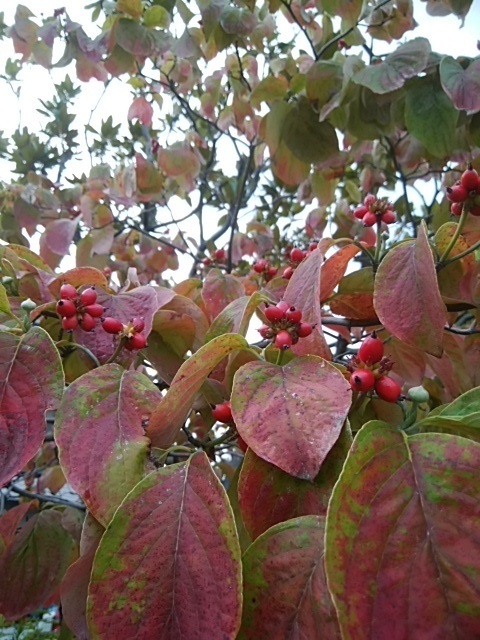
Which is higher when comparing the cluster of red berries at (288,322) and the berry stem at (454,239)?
the berry stem at (454,239)

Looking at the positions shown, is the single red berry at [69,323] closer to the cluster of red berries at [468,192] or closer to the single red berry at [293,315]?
the single red berry at [293,315]

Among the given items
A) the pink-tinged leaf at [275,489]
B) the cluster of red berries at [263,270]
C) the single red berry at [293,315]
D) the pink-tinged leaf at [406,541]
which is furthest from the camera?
the cluster of red berries at [263,270]

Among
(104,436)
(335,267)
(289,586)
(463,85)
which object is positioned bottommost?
(289,586)

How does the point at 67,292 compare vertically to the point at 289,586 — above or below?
above

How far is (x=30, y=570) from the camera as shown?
837 mm

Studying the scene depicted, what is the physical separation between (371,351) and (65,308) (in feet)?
1.12

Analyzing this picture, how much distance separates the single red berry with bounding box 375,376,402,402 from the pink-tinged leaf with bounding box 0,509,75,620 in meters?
0.69

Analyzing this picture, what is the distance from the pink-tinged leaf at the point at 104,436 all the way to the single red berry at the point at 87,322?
0.40ft

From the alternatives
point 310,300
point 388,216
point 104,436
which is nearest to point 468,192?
point 388,216

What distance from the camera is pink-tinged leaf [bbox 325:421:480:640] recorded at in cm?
28

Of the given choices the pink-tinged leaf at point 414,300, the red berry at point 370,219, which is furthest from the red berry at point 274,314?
the red berry at point 370,219

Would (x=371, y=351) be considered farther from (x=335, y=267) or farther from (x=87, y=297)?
(x=87, y=297)

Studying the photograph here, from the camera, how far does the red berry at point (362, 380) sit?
1.40 ft

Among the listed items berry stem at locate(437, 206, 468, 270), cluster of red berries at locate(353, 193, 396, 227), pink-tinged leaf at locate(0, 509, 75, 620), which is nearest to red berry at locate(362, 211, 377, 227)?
cluster of red berries at locate(353, 193, 396, 227)
